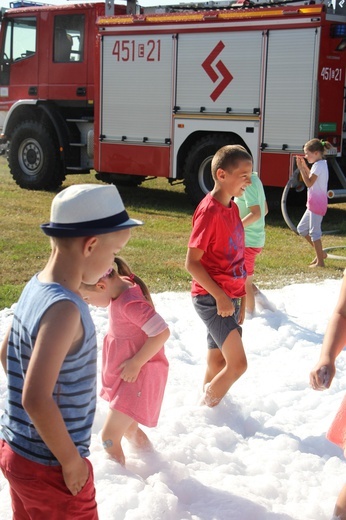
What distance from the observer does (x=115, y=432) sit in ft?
12.6

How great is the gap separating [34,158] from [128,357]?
12883 mm

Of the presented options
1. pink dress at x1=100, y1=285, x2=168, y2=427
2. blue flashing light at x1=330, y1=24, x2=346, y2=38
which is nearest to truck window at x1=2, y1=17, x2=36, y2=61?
blue flashing light at x1=330, y1=24, x2=346, y2=38

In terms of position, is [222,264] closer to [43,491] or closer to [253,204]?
[253,204]

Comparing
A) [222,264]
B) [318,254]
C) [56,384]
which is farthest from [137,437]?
[318,254]

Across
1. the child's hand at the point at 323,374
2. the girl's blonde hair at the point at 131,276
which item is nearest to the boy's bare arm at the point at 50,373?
the child's hand at the point at 323,374

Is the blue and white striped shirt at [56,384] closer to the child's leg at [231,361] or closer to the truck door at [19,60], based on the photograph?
the child's leg at [231,361]

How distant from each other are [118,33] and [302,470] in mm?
11716

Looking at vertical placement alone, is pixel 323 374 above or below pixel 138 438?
above

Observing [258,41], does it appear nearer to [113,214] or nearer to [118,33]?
[118,33]

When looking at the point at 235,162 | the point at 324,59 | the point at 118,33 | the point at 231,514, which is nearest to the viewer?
the point at 231,514

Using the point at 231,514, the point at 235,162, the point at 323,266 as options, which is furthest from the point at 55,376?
the point at 323,266

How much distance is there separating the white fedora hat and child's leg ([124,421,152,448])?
1.85 meters

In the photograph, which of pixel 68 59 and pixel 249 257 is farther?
pixel 68 59

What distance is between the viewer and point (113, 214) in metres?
2.53
